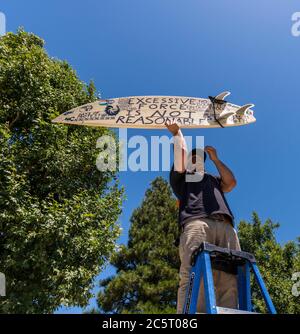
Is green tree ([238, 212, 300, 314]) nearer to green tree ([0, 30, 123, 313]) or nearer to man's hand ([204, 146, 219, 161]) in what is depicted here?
green tree ([0, 30, 123, 313])

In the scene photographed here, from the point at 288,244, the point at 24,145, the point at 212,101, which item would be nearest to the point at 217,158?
the point at 212,101

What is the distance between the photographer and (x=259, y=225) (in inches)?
853

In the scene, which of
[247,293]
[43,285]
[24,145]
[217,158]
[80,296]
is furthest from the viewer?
[24,145]

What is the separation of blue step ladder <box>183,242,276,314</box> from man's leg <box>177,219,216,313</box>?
10 cm

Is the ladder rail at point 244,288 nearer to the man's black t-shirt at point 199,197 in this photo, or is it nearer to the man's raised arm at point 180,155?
the man's black t-shirt at point 199,197

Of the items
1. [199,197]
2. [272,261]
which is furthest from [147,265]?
[199,197]

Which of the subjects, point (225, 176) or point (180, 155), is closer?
point (180, 155)

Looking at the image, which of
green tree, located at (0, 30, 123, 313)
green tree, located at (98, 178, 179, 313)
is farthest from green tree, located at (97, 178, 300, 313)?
green tree, located at (0, 30, 123, 313)

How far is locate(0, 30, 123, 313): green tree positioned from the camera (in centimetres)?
822

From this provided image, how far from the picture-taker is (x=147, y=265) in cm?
1956

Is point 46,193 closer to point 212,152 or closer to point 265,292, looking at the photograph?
point 212,152

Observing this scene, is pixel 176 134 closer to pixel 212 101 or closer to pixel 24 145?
pixel 212 101

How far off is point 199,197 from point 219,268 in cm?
70
